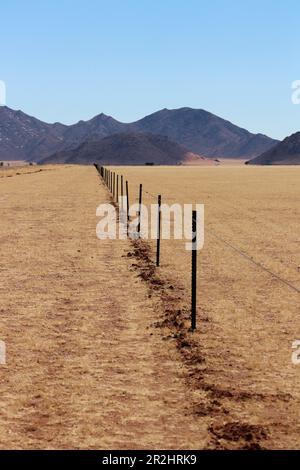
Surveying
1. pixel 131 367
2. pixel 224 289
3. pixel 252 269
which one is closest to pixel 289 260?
pixel 252 269

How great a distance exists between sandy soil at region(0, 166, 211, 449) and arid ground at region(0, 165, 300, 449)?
2 cm

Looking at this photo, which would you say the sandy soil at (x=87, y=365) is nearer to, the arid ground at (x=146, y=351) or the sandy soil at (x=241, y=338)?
the arid ground at (x=146, y=351)

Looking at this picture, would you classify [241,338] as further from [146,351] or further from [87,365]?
[87,365]

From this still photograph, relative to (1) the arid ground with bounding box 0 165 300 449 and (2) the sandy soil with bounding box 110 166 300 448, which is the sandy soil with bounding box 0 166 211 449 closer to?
(1) the arid ground with bounding box 0 165 300 449

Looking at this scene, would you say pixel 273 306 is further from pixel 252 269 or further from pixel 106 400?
pixel 106 400

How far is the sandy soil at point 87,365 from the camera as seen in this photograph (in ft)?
20.4

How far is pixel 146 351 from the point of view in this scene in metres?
8.86

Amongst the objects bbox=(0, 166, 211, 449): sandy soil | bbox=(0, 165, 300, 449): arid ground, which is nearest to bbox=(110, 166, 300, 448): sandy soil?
bbox=(0, 165, 300, 449): arid ground

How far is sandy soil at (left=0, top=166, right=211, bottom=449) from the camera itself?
6.23 metres

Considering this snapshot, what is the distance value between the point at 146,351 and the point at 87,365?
0.97 m

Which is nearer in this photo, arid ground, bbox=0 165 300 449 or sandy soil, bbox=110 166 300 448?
arid ground, bbox=0 165 300 449

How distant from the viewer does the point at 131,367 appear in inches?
322

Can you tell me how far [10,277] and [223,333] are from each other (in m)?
6.25

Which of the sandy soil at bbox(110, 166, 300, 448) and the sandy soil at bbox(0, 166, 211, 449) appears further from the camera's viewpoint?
the sandy soil at bbox(110, 166, 300, 448)
